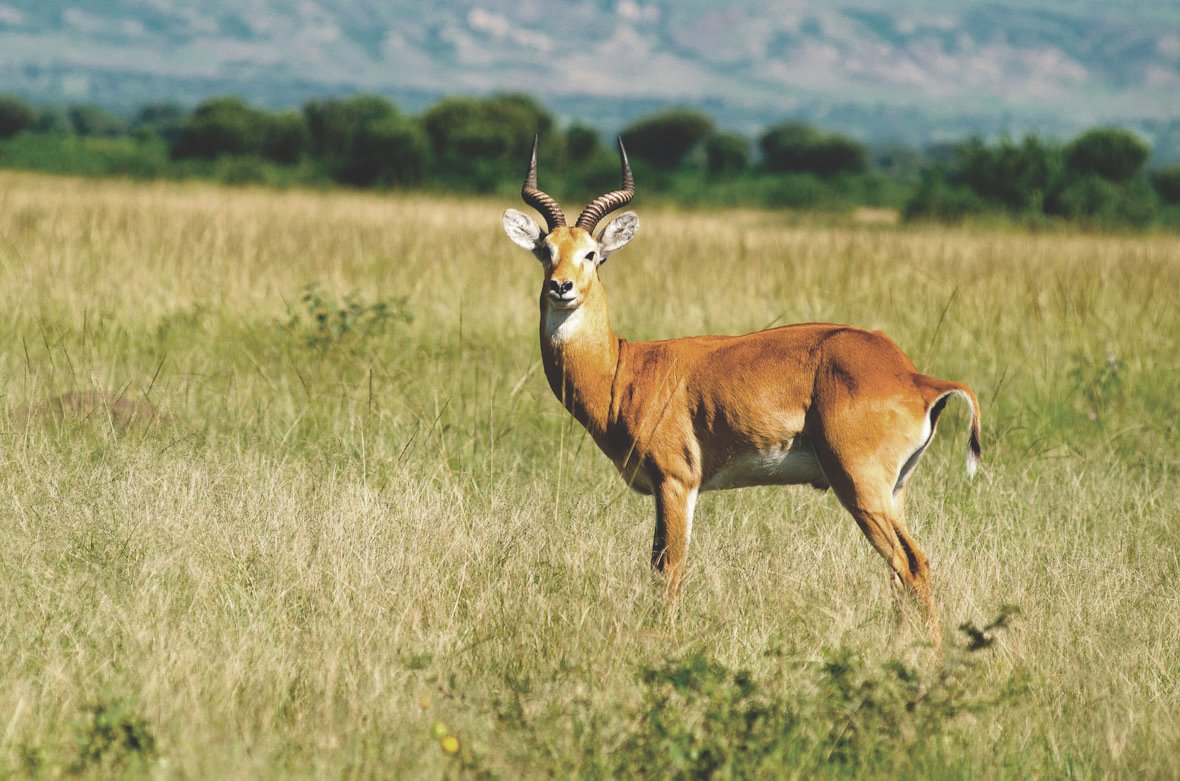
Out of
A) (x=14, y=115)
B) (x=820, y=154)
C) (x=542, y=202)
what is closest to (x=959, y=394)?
(x=542, y=202)

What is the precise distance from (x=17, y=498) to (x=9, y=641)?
1.17 metres

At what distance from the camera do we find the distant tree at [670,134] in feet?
267

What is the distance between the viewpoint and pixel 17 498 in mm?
4957

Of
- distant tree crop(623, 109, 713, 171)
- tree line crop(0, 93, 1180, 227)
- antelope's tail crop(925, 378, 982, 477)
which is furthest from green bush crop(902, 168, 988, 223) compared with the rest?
distant tree crop(623, 109, 713, 171)

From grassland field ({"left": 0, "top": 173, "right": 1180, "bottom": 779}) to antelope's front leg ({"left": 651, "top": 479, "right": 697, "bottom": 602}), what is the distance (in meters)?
0.11

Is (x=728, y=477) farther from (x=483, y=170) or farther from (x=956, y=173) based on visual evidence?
(x=483, y=170)

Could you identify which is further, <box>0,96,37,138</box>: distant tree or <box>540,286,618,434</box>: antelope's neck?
<box>0,96,37,138</box>: distant tree

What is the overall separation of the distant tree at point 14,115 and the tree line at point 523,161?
2642 cm

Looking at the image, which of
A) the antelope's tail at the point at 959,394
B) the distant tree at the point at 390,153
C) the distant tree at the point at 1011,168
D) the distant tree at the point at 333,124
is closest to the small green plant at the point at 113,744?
the antelope's tail at the point at 959,394

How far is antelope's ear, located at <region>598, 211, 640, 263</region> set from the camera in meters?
5.27

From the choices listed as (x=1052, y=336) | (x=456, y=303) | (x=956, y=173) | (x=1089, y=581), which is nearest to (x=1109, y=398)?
(x=1052, y=336)

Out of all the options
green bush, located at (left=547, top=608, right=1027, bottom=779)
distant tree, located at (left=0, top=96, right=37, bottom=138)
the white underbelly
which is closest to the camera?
green bush, located at (left=547, top=608, right=1027, bottom=779)

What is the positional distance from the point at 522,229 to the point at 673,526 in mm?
1543

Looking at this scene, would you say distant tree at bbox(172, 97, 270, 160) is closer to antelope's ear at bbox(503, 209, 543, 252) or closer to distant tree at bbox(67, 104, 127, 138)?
antelope's ear at bbox(503, 209, 543, 252)
